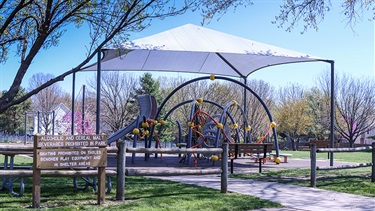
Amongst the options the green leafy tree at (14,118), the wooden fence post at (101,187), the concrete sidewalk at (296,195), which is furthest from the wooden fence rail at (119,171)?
the green leafy tree at (14,118)

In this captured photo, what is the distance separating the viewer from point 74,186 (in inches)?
352

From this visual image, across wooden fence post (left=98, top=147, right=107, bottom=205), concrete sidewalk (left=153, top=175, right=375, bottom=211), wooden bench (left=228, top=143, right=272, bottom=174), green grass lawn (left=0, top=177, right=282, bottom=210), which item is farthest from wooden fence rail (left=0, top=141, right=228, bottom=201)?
wooden bench (left=228, top=143, right=272, bottom=174)

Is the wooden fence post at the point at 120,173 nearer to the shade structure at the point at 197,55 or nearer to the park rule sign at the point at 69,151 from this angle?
the park rule sign at the point at 69,151

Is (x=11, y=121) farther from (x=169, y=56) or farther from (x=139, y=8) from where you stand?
(x=139, y=8)

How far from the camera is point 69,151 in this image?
703 cm

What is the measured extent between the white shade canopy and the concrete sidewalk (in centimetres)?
520

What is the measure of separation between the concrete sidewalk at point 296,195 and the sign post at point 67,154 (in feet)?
9.82

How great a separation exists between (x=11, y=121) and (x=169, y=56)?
45481 millimetres

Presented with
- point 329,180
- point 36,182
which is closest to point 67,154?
point 36,182

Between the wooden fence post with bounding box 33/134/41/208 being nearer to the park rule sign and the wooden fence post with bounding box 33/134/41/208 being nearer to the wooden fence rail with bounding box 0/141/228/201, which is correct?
the park rule sign

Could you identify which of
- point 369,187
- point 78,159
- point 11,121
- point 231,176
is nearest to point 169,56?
point 231,176

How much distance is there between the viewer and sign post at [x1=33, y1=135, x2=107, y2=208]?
6777mm

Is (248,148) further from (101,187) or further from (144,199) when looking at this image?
(101,187)

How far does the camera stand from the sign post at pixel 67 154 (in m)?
6.78
